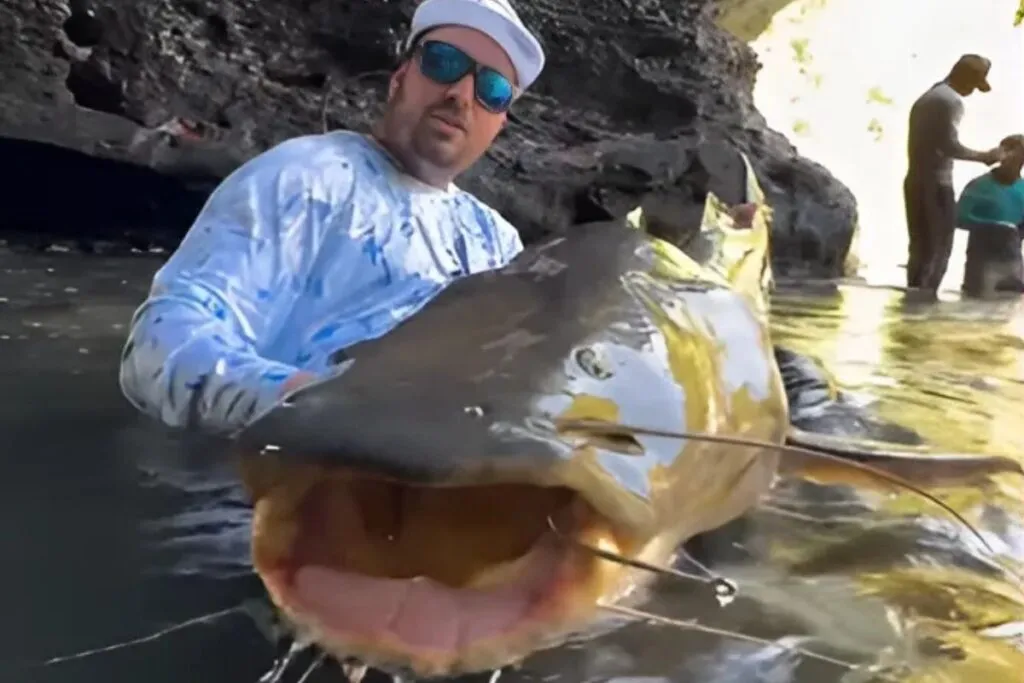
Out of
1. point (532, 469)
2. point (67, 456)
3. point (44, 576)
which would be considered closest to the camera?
point (532, 469)

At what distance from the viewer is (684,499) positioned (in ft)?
3.93

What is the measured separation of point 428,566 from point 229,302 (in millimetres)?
829

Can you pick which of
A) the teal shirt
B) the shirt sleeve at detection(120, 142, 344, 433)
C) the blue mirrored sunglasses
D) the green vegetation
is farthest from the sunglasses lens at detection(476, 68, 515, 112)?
the green vegetation

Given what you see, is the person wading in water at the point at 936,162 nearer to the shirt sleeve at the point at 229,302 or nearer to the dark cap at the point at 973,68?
the dark cap at the point at 973,68

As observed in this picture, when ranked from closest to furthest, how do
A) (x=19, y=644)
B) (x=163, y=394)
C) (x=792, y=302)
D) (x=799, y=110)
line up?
(x=19, y=644), (x=163, y=394), (x=792, y=302), (x=799, y=110)

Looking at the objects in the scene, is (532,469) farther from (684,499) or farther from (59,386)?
(59,386)

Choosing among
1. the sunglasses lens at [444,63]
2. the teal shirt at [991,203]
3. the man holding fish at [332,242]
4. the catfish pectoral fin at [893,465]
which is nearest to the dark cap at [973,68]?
the teal shirt at [991,203]

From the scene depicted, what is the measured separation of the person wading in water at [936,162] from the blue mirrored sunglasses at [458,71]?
5.80 m

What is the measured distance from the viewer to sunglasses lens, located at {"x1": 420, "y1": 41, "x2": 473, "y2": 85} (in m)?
2.16

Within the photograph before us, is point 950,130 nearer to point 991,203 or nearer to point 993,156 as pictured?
point 993,156

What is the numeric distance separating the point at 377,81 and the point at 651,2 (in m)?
2.65

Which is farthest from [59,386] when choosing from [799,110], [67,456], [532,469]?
[799,110]

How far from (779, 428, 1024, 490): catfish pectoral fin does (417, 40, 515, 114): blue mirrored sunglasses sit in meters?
0.89

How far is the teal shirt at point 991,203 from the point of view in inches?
305
